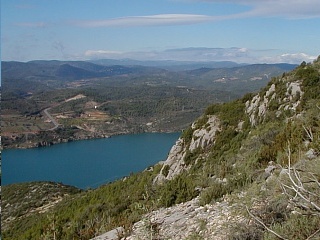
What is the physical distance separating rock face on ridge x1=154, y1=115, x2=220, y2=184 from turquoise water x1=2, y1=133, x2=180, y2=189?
108 ft

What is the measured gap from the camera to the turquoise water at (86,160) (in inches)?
2124

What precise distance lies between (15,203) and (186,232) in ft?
104

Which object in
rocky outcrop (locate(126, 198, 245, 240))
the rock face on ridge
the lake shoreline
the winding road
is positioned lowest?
Answer: the lake shoreline

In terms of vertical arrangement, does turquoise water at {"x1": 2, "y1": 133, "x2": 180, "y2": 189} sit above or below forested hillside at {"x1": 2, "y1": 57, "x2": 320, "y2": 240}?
below

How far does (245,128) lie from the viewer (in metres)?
15.2

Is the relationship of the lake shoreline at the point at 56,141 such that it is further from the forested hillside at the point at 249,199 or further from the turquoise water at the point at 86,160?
the forested hillside at the point at 249,199

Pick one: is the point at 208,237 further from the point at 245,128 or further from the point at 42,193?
the point at 42,193

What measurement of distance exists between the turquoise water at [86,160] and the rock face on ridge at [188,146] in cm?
3291

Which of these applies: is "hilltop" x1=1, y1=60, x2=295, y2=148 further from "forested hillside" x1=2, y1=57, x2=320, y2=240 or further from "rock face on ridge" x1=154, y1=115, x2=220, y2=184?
"forested hillside" x1=2, y1=57, x2=320, y2=240

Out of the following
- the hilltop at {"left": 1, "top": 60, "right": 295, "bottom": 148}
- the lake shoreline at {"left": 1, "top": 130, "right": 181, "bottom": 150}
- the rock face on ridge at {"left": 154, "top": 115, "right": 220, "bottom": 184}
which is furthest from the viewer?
the hilltop at {"left": 1, "top": 60, "right": 295, "bottom": 148}

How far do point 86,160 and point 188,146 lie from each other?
48.5 metres

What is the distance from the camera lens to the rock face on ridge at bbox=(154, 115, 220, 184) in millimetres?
15445

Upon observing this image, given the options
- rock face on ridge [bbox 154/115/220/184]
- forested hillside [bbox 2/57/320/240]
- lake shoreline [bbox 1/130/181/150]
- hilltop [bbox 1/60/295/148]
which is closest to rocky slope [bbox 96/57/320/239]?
forested hillside [bbox 2/57/320/240]

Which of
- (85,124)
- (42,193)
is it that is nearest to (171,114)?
(85,124)
